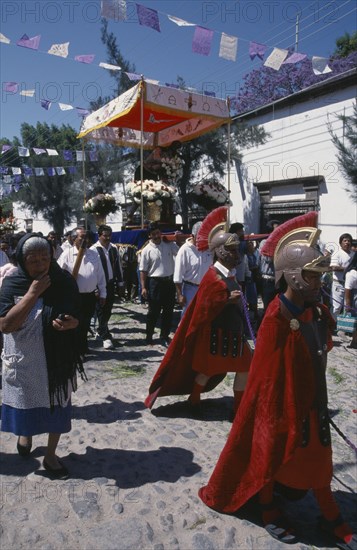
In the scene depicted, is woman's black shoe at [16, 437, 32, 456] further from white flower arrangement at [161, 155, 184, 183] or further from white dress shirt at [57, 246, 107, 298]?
white flower arrangement at [161, 155, 184, 183]

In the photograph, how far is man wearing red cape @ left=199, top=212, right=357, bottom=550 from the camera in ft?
8.05

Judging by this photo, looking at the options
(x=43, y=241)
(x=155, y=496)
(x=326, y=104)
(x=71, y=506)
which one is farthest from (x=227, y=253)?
(x=326, y=104)

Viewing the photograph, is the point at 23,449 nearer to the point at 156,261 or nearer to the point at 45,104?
the point at 156,261

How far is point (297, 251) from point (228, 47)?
21.8 ft

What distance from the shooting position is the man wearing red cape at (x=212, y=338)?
4.11 metres

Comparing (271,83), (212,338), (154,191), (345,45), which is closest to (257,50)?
(154,191)

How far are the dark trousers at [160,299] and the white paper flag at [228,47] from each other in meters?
4.22

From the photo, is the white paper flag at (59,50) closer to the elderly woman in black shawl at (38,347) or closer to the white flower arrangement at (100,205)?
the white flower arrangement at (100,205)

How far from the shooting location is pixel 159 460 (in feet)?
11.5

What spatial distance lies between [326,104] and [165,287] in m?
10.1

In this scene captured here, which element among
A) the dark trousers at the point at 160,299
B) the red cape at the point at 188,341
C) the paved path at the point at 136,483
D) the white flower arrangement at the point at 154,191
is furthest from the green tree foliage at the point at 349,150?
the red cape at the point at 188,341

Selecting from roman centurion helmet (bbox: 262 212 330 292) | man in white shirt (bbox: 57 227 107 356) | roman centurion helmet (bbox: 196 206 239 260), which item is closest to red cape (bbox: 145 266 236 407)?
roman centurion helmet (bbox: 196 206 239 260)

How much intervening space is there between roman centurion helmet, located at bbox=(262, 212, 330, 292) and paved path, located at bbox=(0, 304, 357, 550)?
1529mm

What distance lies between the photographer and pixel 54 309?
2986 mm
